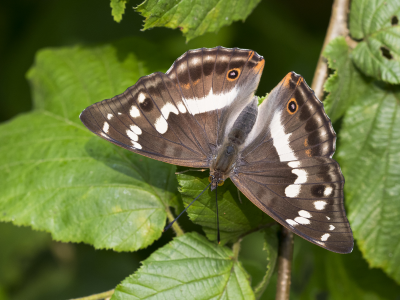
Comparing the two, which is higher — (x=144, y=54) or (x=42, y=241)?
(x=144, y=54)

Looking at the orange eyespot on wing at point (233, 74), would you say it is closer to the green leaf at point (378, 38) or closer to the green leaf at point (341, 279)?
the green leaf at point (378, 38)

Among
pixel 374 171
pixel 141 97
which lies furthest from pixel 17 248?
pixel 374 171

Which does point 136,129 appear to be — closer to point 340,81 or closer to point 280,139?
point 280,139

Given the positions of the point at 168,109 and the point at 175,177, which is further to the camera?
the point at 175,177

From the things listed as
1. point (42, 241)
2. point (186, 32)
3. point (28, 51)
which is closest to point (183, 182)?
point (186, 32)

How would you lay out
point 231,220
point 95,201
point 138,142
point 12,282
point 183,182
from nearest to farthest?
point 183,182
point 231,220
point 138,142
point 95,201
point 12,282

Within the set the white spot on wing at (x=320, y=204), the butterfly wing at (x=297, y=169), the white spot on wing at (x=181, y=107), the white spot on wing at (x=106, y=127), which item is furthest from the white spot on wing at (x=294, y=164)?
the white spot on wing at (x=106, y=127)

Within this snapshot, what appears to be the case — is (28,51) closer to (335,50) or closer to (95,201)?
(95,201)
